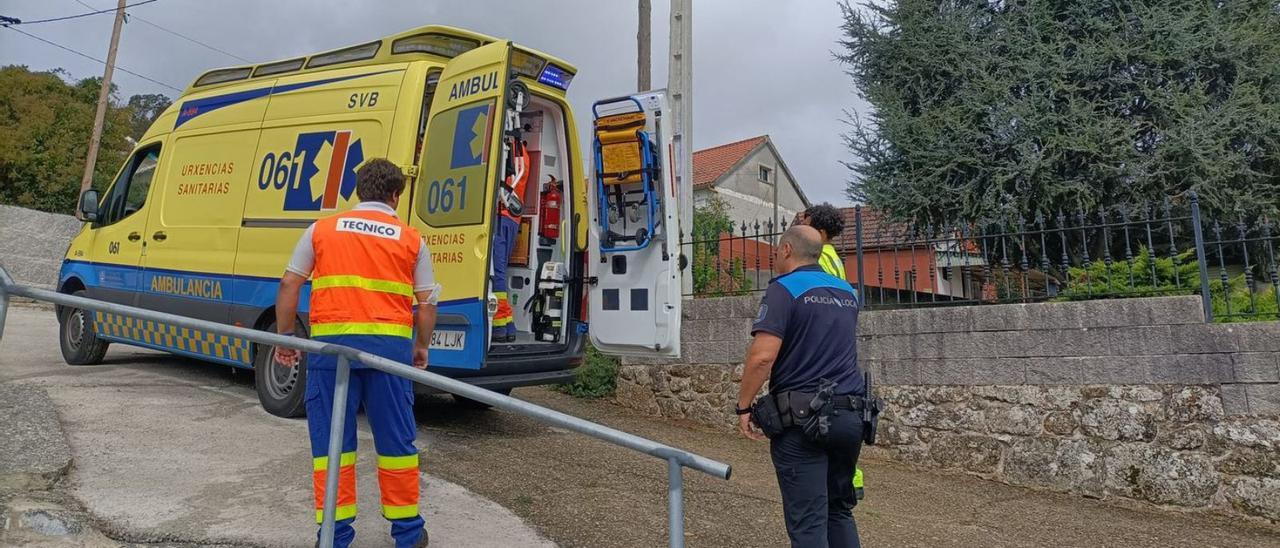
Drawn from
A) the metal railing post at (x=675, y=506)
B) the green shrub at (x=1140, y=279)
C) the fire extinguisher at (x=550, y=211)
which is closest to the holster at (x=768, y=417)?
the metal railing post at (x=675, y=506)

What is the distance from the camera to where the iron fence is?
527 centimetres

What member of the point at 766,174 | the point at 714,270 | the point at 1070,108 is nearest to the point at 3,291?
the point at 714,270

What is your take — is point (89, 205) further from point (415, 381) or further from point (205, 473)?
point (415, 381)

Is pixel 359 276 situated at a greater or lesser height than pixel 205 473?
greater

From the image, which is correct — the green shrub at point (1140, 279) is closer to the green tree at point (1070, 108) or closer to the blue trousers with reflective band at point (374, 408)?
the green tree at point (1070, 108)

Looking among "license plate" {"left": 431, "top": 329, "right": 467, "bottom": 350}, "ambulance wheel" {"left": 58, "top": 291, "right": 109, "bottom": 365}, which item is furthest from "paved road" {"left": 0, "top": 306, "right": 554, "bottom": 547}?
"license plate" {"left": 431, "top": 329, "right": 467, "bottom": 350}

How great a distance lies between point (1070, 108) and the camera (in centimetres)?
843

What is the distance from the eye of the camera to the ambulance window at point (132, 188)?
21.2 feet

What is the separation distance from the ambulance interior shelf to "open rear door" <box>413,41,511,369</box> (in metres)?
1.07

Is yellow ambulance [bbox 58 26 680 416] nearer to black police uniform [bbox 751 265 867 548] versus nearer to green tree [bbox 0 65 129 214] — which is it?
black police uniform [bbox 751 265 867 548]

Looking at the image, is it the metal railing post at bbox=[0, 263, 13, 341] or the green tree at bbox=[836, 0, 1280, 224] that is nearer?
the metal railing post at bbox=[0, 263, 13, 341]

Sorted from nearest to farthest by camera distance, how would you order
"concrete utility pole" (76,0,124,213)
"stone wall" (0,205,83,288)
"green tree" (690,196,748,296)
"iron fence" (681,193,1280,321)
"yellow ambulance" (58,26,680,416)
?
"yellow ambulance" (58,26,680,416) → "iron fence" (681,193,1280,321) → "green tree" (690,196,748,296) → "stone wall" (0,205,83,288) → "concrete utility pole" (76,0,124,213)

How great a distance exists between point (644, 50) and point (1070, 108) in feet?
16.5

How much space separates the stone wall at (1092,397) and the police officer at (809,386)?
309 cm
